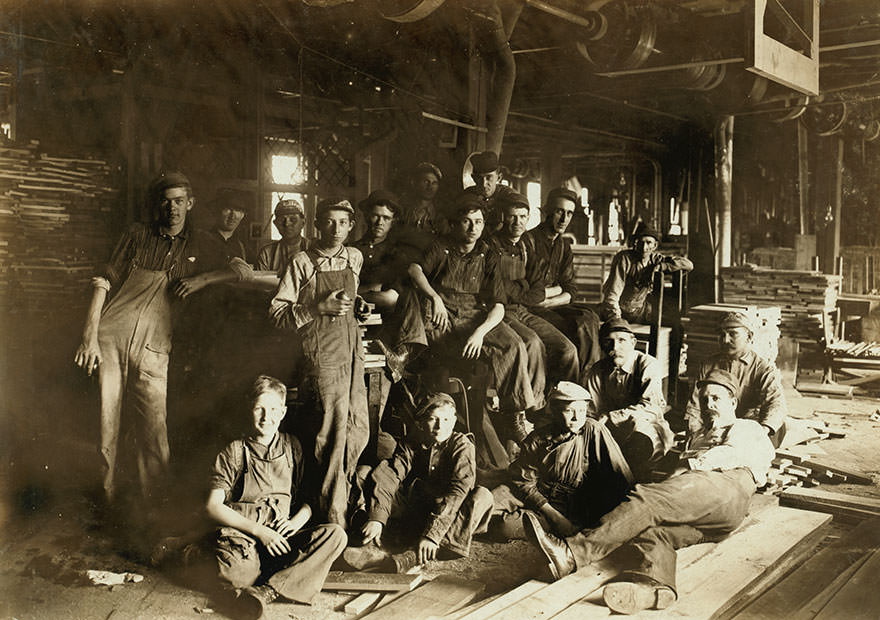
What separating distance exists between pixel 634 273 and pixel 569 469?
104 inches

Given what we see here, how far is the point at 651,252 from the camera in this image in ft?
22.6

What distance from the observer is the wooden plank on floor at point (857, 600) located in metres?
4.10

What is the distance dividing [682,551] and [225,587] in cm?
250

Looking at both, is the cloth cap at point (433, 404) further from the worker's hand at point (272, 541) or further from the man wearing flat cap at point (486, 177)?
the man wearing flat cap at point (486, 177)

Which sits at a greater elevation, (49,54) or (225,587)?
(49,54)

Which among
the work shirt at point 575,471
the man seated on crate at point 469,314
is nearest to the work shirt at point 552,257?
the man seated on crate at point 469,314

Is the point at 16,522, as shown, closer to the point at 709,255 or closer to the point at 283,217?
the point at 283,217

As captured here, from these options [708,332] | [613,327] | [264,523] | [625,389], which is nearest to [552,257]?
[613,327]

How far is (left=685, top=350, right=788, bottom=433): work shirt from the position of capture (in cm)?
588

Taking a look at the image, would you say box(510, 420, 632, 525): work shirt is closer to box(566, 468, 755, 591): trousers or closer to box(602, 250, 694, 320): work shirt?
box(566, 468, 755, 591): trousers

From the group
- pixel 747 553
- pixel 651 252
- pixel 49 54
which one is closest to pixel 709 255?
pixel 651 252

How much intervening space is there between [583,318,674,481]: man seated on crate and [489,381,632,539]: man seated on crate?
0.70 meters

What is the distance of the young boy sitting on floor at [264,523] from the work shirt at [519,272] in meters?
1.95

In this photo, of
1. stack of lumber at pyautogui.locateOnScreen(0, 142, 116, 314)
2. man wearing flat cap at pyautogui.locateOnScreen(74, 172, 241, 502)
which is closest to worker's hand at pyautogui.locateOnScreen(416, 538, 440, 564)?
man wearing flat cap at pyautogui.locateOnScreen(74, 172, 241, 502)
